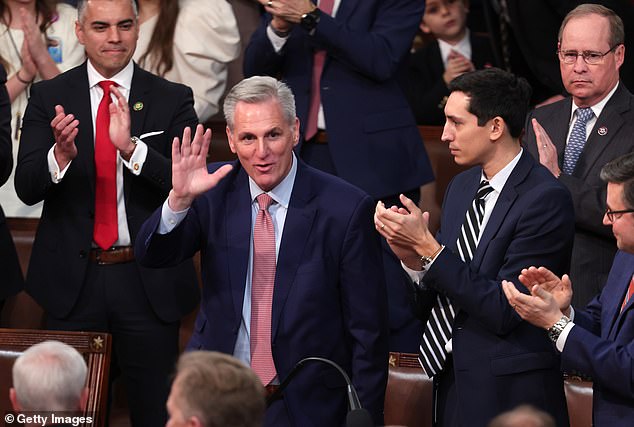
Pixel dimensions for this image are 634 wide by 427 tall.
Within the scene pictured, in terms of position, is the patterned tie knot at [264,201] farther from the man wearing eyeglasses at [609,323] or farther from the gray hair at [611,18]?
the gray hair at [611,18]

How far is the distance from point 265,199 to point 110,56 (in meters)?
1.13

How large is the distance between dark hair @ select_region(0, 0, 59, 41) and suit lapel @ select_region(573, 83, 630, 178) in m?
2.53

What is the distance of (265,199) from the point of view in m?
4.36

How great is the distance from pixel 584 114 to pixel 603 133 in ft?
0.46

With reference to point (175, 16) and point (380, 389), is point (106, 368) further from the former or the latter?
point (175, 16)

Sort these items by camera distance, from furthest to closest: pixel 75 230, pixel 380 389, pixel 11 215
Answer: pixel 11 215 → pixel 75 230 → pixel 380 389

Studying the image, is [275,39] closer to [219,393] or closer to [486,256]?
[486,256]

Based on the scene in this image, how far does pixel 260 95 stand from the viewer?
14.2ft

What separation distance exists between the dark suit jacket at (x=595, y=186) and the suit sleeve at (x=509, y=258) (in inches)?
29.0

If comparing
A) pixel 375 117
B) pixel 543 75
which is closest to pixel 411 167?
pixel 375 117

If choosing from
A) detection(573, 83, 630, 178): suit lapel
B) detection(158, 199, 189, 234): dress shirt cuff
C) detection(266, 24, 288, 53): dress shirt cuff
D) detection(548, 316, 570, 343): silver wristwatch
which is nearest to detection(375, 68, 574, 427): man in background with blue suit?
detection(548, 316, 570, 343): silver wristwatch

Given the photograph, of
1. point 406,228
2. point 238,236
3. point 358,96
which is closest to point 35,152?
point 238,236

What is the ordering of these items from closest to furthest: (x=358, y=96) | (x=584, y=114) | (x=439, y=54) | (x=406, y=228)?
(x=406, y=228), (x=584, y=114), (x=358, y=96), (x=439, y=54)

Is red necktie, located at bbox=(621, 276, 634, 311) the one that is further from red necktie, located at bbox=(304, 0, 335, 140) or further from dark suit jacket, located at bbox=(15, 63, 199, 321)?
red necktie, located at bbox=(304, 0, 335, 140)
